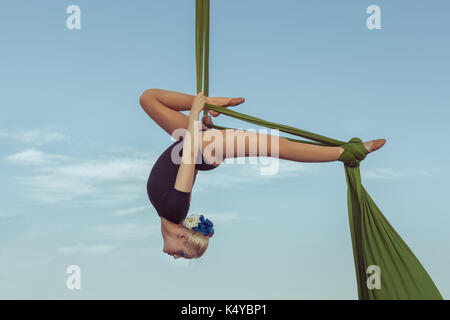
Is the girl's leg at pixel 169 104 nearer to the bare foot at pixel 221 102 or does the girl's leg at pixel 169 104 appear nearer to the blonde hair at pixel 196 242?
the bare foot at pixel 221 102

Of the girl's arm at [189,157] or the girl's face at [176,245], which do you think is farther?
the girl's face at [176,245]

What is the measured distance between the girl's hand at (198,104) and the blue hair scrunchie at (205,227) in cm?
72

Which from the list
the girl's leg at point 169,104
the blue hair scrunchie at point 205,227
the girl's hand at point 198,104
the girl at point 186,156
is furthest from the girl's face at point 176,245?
the girl's hand at point 198,104

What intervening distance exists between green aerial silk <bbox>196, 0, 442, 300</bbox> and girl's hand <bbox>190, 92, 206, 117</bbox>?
1.5 inches

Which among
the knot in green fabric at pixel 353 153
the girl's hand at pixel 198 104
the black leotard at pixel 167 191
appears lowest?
the black leotard at pixel 167 191

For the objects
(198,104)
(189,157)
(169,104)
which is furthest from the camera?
(169,104)

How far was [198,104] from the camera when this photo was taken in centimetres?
343

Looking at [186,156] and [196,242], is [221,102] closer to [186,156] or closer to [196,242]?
[186,156]

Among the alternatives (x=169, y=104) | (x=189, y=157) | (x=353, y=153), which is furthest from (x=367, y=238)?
(x=169, y=104)

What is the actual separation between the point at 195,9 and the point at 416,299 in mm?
→ 2243

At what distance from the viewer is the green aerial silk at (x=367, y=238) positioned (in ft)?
10.9

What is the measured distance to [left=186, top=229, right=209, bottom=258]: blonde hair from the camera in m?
3.58

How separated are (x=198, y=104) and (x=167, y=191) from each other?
58 centimetres

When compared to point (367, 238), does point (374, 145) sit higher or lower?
higher
